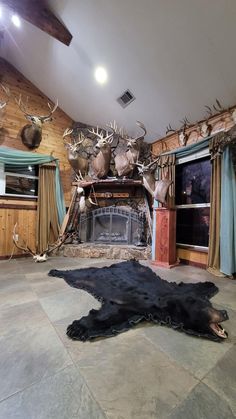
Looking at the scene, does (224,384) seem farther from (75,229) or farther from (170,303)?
(75,229)

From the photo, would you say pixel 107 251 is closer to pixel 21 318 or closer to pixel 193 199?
pixel 193 199

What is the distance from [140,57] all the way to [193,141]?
1737 mm

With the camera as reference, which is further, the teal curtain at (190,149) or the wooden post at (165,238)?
the wooden post at (165,238)

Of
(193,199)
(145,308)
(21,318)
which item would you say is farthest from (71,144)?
(145,308)

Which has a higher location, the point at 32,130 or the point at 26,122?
the point at 26,122

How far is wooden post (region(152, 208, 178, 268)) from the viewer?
3.72m

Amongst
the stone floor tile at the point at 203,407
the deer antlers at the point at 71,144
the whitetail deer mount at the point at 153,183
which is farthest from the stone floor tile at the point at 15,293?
the deer antlers at the point at 71,144

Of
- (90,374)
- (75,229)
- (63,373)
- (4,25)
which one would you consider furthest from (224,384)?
(4,25)

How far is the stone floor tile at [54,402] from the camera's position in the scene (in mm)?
872

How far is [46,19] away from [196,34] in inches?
98.5

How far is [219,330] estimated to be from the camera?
4.95ft

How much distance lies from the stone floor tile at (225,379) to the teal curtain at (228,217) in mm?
1975

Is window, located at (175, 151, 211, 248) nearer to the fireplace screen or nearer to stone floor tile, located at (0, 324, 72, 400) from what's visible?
the fireplace screen

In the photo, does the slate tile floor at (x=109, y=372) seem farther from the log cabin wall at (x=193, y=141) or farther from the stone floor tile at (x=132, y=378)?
the log cabin wall at (x=193, y=141)
